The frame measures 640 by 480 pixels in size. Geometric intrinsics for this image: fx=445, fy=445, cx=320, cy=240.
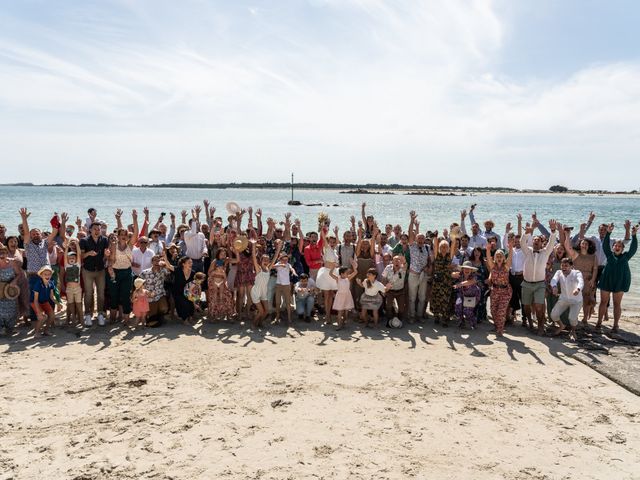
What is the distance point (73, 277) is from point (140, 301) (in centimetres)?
126

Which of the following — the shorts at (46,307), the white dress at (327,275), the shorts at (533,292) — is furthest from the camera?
the white dress at (327,275)

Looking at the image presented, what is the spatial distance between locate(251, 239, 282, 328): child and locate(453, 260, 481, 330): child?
3508 millimetres

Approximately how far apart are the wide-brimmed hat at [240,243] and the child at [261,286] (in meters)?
0.21

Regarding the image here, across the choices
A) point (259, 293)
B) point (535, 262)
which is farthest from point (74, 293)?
point (535, 262)

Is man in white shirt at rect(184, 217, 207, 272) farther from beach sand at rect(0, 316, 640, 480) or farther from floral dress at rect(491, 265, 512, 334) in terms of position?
floral dress at rect(491, 265, 512, 334)

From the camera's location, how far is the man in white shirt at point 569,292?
7809 millimetres

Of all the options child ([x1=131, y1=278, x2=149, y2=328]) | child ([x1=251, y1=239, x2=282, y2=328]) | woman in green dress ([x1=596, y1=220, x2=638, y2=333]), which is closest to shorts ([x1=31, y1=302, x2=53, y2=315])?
child ([x1=131, y1=278, x2=149, y2=328])

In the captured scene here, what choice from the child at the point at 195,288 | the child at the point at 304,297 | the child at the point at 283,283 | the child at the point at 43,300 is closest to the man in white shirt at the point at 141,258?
the child at the point at 195,288

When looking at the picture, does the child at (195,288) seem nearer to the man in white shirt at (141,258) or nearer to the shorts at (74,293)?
the man in white shirt at (141,258)

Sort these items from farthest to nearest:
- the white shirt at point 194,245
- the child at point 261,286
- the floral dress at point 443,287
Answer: the white shirt at point 194,245, the floral dress at point 443,287, the child at point 261,286

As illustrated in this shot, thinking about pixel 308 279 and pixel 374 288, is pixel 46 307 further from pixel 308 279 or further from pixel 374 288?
pixel 374 288

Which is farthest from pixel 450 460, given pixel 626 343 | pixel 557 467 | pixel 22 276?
pixel 22 276

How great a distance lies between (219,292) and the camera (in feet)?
28.0

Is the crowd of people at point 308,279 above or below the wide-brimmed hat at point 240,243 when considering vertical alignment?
below
